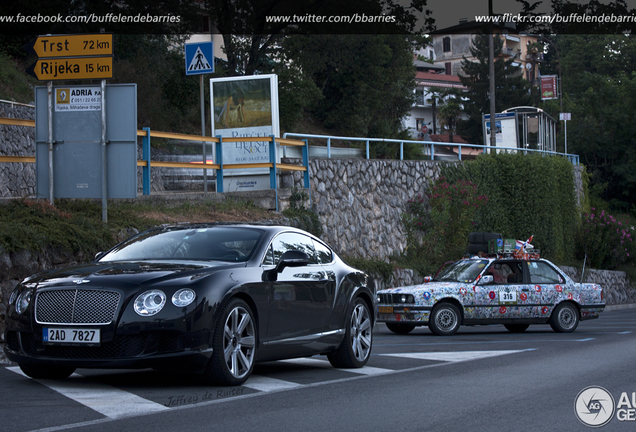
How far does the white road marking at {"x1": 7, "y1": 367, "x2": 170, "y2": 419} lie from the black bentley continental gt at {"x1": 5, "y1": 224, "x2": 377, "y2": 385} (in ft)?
0.62

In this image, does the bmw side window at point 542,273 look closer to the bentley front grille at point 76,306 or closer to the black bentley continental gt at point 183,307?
the black bentley continental gt at point 183,307

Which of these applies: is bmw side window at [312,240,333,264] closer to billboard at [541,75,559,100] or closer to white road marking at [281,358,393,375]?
white road marking at [281,358,393,375]

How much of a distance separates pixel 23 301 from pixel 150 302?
1.23 m

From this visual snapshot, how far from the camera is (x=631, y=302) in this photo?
41.5 meters

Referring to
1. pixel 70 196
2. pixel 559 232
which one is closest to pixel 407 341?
pixel 70 196

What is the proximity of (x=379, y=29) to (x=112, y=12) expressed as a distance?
16.1 m

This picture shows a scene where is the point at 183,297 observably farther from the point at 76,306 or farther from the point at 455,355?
the point at 455,355

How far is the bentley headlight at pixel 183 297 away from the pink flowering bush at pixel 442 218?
19.8 meters

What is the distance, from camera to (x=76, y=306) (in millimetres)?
6957

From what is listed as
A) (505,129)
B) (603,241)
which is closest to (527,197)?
(603,241)

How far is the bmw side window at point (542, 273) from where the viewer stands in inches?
675

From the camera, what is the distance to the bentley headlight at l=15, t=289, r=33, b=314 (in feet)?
23.7

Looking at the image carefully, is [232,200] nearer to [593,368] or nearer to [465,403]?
[593,368]

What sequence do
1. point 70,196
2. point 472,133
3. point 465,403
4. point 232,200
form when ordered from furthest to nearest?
point 472,133 < point 232,200 < point 70,196 < point 465,403
